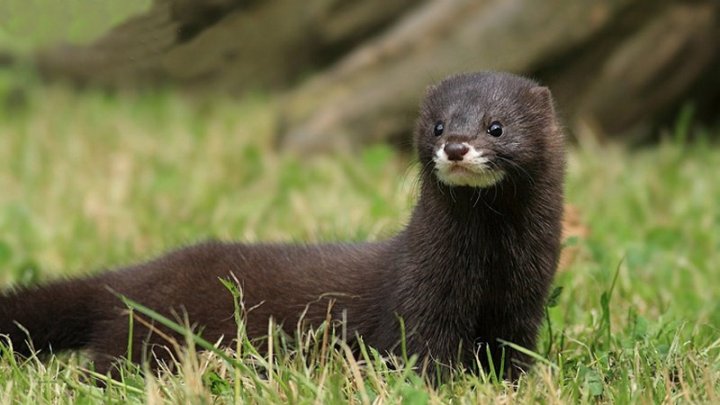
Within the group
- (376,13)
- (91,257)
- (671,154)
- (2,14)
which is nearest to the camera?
(2,14)

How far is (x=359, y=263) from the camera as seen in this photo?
439cm

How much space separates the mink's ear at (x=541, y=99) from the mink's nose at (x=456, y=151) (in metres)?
0.49

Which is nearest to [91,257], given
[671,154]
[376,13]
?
[671,154]

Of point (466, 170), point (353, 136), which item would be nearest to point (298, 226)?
point (353, 136)

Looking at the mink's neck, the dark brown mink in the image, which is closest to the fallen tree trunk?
the dark brown mink

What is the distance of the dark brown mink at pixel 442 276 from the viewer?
3895 millimetres

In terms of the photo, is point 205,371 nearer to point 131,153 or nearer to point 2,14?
point 2,14

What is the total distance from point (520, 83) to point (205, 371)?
1.44 metres

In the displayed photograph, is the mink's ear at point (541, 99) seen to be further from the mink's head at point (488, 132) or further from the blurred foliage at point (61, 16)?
the blurred foliage at point (61, 16)

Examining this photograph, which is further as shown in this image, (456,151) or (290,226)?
(290,226)

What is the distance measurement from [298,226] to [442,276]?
2.79 metres

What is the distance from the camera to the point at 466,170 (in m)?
3.68

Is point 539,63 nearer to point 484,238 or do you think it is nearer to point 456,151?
point 484,238

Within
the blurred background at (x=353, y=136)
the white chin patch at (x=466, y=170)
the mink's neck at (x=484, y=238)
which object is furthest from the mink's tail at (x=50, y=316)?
the white chin patch at (x=466, y=170)
